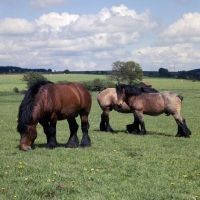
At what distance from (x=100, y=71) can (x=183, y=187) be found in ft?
454

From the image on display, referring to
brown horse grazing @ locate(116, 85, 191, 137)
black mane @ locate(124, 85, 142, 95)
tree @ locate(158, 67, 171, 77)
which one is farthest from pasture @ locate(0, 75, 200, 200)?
tree @ locate(158, 67, 171, 77)

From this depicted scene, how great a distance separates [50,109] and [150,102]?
6985mm

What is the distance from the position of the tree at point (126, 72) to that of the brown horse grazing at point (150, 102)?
85.3 m

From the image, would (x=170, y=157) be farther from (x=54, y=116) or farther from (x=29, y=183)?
(x=29, y=183)

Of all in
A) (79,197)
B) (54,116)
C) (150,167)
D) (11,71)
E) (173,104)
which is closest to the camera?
(79,197)

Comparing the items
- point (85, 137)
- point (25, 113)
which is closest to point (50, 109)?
point (25, 113)

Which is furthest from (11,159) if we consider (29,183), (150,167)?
(150,167)

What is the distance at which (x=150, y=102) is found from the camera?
59.7ft

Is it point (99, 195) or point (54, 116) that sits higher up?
point (54, 116)

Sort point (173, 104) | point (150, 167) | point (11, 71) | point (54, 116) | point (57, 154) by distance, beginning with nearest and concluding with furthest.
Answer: point (150, 167)
point (57, 154)
point (54, 116)
point (173, 104)
point (11, 71)

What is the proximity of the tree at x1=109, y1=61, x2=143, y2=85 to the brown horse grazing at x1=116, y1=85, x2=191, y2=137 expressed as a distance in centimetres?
8529

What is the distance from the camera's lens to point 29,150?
11.9m

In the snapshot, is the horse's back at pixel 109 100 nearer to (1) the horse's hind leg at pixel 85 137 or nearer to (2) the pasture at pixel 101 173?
(1) the horse's hind leg at pixel 85 137

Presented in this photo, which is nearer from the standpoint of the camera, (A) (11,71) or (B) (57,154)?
(B) (57,154)
